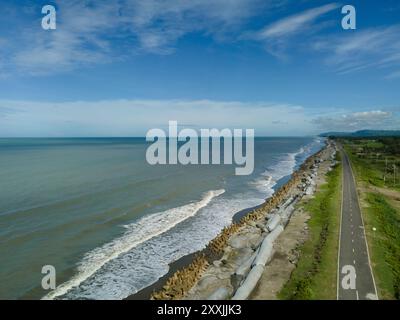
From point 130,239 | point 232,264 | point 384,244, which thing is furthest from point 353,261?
point 130,239

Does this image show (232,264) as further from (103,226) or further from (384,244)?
(103,226)

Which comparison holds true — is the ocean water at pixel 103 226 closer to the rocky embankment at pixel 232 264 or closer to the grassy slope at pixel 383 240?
the rocky embankment at pixel 232 264

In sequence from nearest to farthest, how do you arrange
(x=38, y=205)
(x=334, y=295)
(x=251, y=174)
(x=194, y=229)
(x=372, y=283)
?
(x=334, y=295)
(x=372, y=283)
(x=194, y=229)
(x=38, y=205)
(x=251, y=174)

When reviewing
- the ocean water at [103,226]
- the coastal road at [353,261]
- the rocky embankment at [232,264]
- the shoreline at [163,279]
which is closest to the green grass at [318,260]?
the coastal road at [353,261]

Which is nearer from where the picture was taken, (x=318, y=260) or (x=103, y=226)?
(x=318, y=260)
